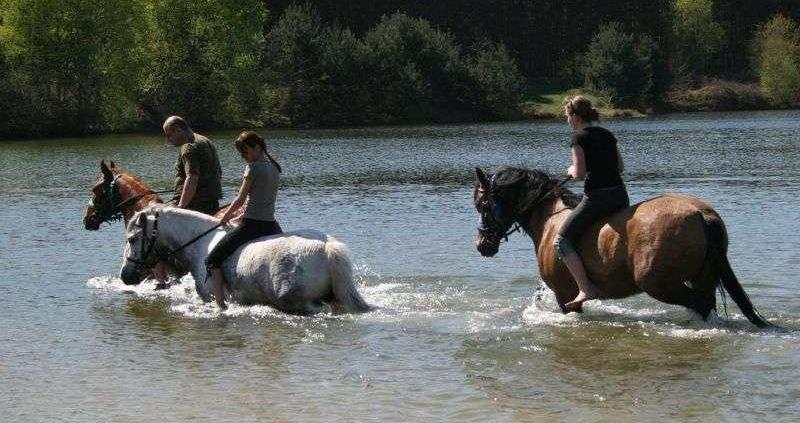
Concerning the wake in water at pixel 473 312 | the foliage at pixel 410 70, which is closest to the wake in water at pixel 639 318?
the wake in water at pixel 473 312

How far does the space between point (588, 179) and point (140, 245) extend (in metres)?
5.94

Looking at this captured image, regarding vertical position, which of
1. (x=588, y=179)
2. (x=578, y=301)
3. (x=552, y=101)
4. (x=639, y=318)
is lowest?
(x=552, y=101)

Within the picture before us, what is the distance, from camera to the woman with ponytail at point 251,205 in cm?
1327

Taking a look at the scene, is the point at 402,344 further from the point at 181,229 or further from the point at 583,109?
the point at 181,229

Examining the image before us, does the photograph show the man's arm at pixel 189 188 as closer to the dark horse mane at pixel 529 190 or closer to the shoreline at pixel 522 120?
the dark horse mane at pixel 529 190

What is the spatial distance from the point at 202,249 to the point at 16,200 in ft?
56.9

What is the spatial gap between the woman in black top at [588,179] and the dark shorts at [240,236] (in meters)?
3.52

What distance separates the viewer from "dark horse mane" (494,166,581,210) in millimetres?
12914

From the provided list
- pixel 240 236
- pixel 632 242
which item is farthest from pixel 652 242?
pixel 240 236

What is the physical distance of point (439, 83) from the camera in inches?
3848

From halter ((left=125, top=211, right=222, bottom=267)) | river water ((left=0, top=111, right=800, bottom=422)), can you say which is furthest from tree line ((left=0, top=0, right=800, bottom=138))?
halter ((left=125, top=211, right=222, bottom=267))

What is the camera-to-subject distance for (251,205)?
1349 cm

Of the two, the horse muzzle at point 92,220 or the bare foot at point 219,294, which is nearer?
the bare foot at point 219,294

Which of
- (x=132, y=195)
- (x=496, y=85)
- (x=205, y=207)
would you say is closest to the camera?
(x=205, y=207)
